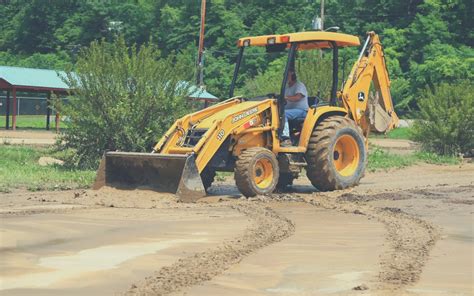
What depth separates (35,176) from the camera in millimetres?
17422

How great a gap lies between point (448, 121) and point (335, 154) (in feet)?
33.8

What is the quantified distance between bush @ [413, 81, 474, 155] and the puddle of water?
56.7 feet

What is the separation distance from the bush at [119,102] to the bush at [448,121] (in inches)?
385

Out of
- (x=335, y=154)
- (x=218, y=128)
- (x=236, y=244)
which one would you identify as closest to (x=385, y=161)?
(x=335, y=154)

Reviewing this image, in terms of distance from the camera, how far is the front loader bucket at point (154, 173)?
13883mm

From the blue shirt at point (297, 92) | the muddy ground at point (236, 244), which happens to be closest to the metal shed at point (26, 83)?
the blue shirt at point (297, 92)

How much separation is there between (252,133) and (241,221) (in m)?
3.61

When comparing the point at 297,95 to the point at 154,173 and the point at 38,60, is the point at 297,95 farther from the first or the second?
the point at 38,60

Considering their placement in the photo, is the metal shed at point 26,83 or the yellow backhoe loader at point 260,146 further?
the metal shed at point 26,83

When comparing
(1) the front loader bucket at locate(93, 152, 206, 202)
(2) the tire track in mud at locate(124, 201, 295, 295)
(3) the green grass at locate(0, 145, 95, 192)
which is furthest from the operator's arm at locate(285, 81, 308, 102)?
(3) the green grass at locate(0, 145, 95, 192)

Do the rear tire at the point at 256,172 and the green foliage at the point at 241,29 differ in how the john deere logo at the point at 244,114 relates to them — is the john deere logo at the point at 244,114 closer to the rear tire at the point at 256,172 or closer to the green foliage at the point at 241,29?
the rear tire at the point at 256,172

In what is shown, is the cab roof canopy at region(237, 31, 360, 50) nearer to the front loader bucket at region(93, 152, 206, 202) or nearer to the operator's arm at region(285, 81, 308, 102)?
the operator's arm at region(285, 81, 308, 102)

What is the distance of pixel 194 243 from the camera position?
9758 millimetres

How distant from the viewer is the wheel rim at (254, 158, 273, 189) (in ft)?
48.7
